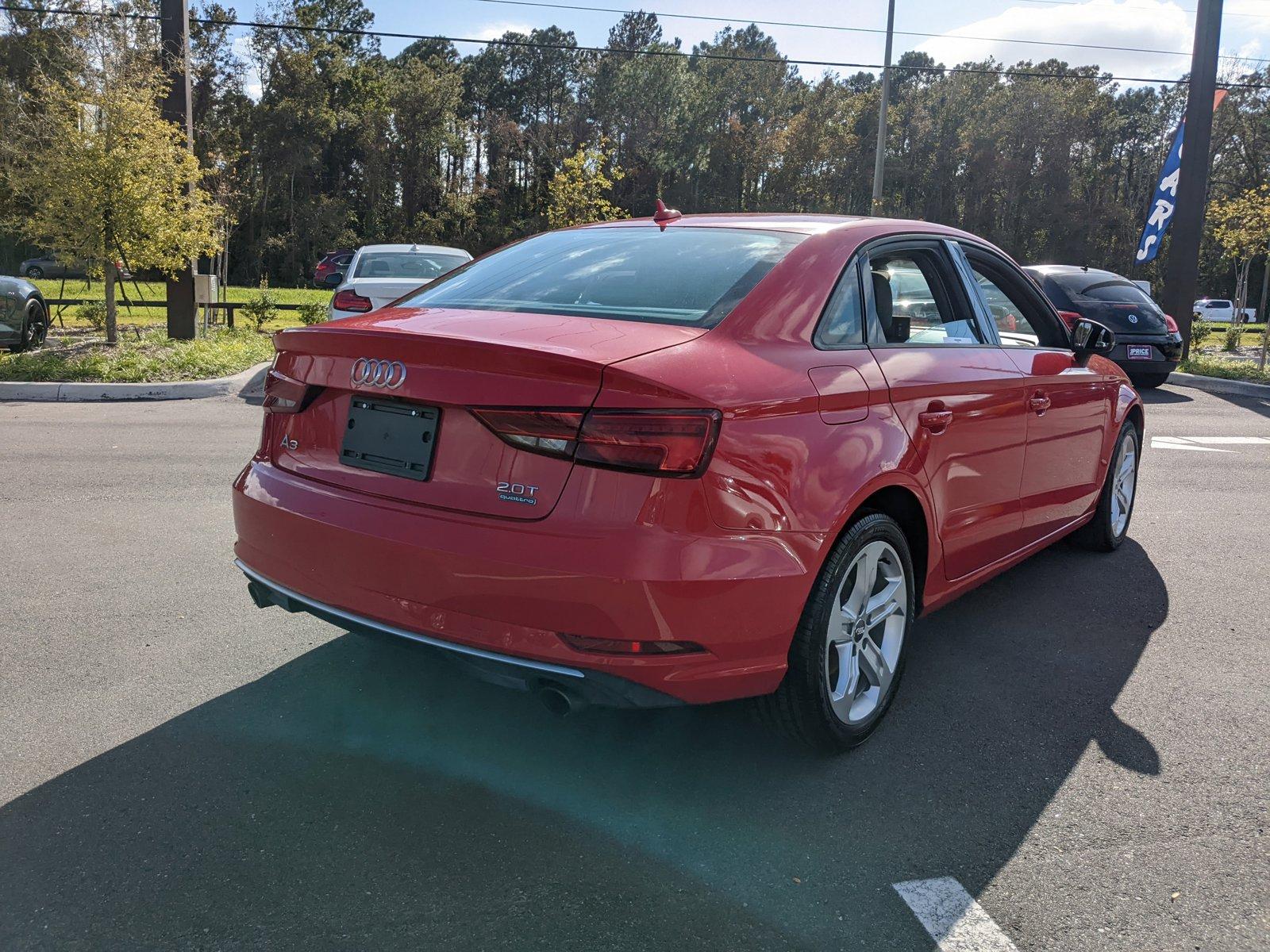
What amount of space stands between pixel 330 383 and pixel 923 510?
187 cm

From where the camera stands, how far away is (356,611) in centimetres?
286

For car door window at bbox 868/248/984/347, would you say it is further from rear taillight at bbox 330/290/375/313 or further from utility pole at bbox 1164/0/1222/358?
utility pole at bbox 1164/0/1222/358

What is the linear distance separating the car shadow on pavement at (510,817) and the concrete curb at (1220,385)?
43.0 ft

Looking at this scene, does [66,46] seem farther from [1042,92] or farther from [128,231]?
[1042,92]

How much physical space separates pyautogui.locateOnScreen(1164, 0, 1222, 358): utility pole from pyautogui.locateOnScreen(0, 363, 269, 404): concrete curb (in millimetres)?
15576

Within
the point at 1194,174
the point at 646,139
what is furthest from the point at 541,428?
the point at 646,139

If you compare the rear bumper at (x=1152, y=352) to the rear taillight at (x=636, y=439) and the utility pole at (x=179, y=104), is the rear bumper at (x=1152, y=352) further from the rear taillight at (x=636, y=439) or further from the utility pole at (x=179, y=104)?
the rear taillight at (x=636, y=439)

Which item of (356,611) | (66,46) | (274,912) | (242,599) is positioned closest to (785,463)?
(356,611)

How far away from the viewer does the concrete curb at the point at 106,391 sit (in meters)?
10.9

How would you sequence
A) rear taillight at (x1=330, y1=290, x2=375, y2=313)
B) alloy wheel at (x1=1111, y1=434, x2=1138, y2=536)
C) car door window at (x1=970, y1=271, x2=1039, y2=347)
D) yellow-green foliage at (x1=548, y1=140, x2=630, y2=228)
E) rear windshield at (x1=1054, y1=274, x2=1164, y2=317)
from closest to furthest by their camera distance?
1. car door window at (x1=970, y1=271, x2=1039, y2=347)
2. alloy wheel at (x1=1111, y1=434, x2=1138, y2=536)
3. rear taillight at (x1=330, y1=290, x2=375, y2=313)
4. rear windshield at (x1=1054, y1=274, x2=1164, y2=317)
5. yellow-green foliage at (x1=548, y1=140, x2=630, y2=228)

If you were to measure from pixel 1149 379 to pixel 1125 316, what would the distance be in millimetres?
1208

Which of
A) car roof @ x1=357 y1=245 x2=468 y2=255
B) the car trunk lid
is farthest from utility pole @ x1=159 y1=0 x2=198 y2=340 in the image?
the car trunk lid

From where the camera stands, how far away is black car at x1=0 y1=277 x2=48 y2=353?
1239 cm

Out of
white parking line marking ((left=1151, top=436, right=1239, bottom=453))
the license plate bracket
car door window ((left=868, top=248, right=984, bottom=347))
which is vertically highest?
car door window ((left=868, top=248, right=984, bottom=347))
